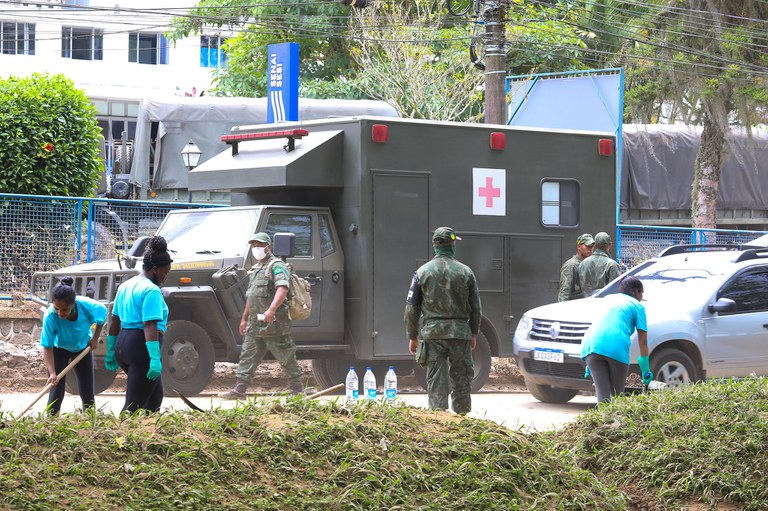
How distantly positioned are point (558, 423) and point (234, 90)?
2485 centimetres

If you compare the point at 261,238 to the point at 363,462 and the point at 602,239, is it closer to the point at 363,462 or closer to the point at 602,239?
the point at 602,239

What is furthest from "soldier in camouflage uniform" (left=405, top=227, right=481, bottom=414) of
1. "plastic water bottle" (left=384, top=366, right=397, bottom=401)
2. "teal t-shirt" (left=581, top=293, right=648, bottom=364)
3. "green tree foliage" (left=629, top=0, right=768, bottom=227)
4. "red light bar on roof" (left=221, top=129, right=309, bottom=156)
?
"green tree foliage" (left=629, top=0, right=768, bottom=227)

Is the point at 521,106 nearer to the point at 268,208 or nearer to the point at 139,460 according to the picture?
the point at 268,208

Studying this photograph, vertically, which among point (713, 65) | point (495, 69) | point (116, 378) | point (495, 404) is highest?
point (713, 65)

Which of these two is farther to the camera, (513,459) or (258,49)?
(258,49)

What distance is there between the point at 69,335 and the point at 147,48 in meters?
40.7

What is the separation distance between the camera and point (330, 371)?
46.5 ft

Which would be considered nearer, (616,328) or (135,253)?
(616,328)

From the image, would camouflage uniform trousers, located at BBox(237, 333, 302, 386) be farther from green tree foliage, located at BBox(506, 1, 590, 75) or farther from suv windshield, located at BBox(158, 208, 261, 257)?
green tree foliage, located at BBox(506, 1, 590, 75)

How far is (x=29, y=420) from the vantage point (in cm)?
565

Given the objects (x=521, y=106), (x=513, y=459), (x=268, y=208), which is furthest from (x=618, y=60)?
(x=513, y=459)

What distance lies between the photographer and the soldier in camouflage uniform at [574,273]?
14.3 meters

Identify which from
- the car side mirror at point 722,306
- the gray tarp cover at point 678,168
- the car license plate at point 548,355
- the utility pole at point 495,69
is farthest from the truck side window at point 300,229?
the gray tarp cover at point 678,168

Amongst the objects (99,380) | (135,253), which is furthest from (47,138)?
(99,380)
